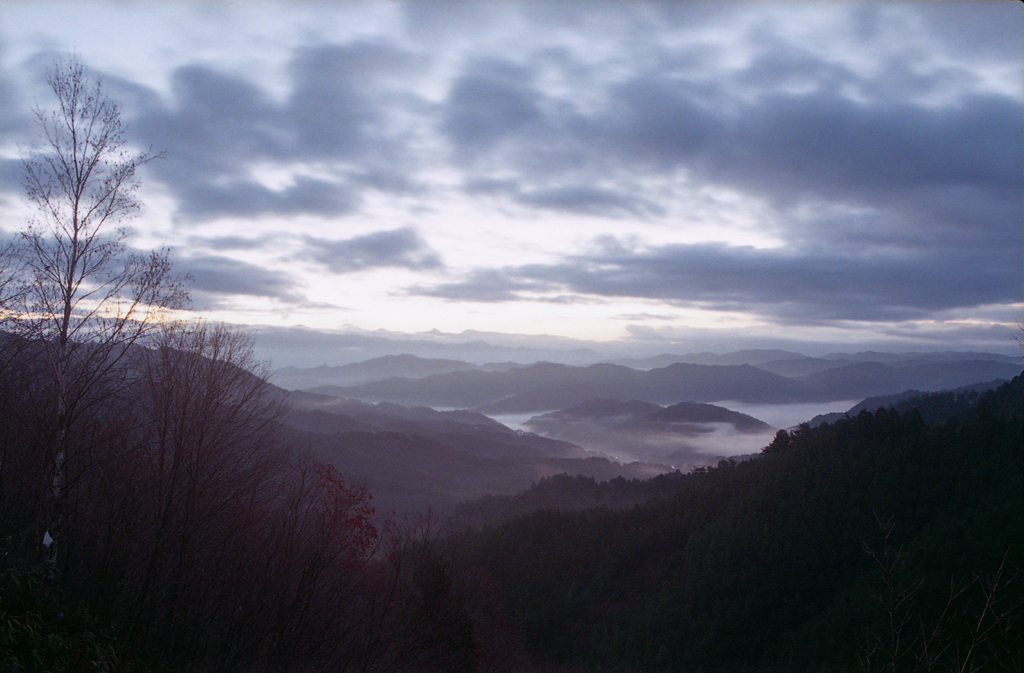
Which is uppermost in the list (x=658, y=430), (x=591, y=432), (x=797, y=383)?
(x=797, y=383)

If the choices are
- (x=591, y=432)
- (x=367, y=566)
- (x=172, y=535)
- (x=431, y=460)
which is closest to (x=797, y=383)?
(x=591, y=432)

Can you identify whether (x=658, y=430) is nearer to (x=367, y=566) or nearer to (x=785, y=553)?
(x=785, y=553)

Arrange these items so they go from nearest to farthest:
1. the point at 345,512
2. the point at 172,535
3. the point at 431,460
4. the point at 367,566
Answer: the point at 172,535
the point at 345,512
the point at 367,566
the point at 431,460

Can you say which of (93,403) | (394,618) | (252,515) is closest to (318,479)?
(252,515)

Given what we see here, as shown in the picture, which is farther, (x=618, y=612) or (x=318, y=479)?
(x=618, y=612)

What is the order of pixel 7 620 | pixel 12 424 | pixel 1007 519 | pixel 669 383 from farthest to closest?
pixel 669 383, pixel 1007 519, pixel 12 424, pixel 7 620

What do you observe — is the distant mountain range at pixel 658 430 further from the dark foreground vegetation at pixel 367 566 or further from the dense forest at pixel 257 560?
the dense forest at pixel 257 560

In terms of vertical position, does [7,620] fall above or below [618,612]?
above

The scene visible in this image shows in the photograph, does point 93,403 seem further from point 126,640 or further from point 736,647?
point 736,647
